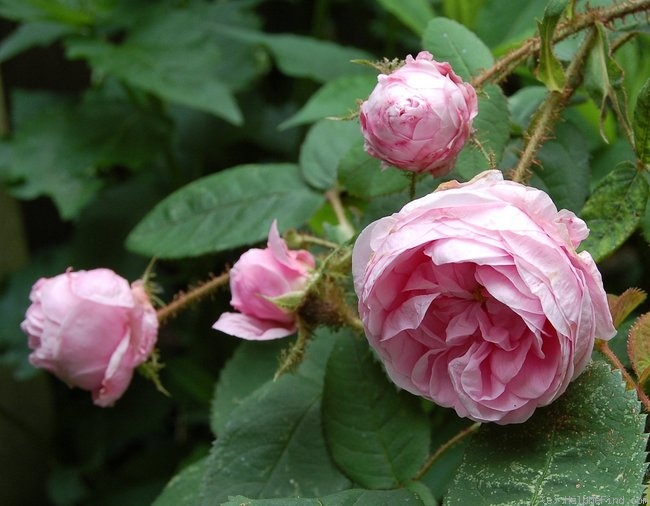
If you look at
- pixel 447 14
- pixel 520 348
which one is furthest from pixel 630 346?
pixel 447 14

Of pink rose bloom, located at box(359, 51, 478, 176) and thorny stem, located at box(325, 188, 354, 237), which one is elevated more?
pink rose bloom, located at box(359, 51, 478, 176)

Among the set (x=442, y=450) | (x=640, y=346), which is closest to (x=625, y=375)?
(x=640, y=346)

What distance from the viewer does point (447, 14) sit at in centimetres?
89

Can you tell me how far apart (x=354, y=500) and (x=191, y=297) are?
19 cm

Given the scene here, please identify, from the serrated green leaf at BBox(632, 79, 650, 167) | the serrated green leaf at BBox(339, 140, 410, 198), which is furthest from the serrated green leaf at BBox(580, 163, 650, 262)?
the serrated green leaf at BBox(339, 140, 410, 198)

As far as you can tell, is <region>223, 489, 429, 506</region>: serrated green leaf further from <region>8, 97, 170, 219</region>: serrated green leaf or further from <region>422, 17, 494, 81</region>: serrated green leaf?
<region>8, 97, 170, 219</region>: serrated green leaf

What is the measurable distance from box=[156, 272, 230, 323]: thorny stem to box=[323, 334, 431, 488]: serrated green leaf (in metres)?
0.09

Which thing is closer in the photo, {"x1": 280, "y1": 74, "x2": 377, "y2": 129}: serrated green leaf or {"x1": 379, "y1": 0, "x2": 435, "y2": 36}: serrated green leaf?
{"x1": 280, "y1": 74, "x2": 377, "y2": 129}: serrated green leaf

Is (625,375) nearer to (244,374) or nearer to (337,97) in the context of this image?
(244,374)

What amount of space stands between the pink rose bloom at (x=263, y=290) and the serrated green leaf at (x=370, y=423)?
0.05m

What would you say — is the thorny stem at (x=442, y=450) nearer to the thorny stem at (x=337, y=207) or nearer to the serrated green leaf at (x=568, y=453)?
the serrated green leaf at (x=568, y=453)

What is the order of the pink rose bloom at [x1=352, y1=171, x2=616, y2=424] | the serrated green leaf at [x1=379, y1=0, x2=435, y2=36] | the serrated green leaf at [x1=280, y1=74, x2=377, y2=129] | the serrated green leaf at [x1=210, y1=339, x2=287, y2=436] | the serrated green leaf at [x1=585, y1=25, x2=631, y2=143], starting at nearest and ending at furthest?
the pink rose bloom at [x1=352, y1=171, x2=616, y2=424], the serrated green leaf at [x1=585, y1=25, x2=631, y2=143], the serrated green leaf at [x1=210, y1=339, x2=287, y2=436], the serrated green leaf at [x1=280, y1=74, x2=377, y2=129], the serrated green leaf at [x1=379, y1=0, x2=435, y2=36]

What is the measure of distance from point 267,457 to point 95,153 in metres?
0.61

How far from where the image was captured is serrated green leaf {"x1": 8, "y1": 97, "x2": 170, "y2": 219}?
97cm
